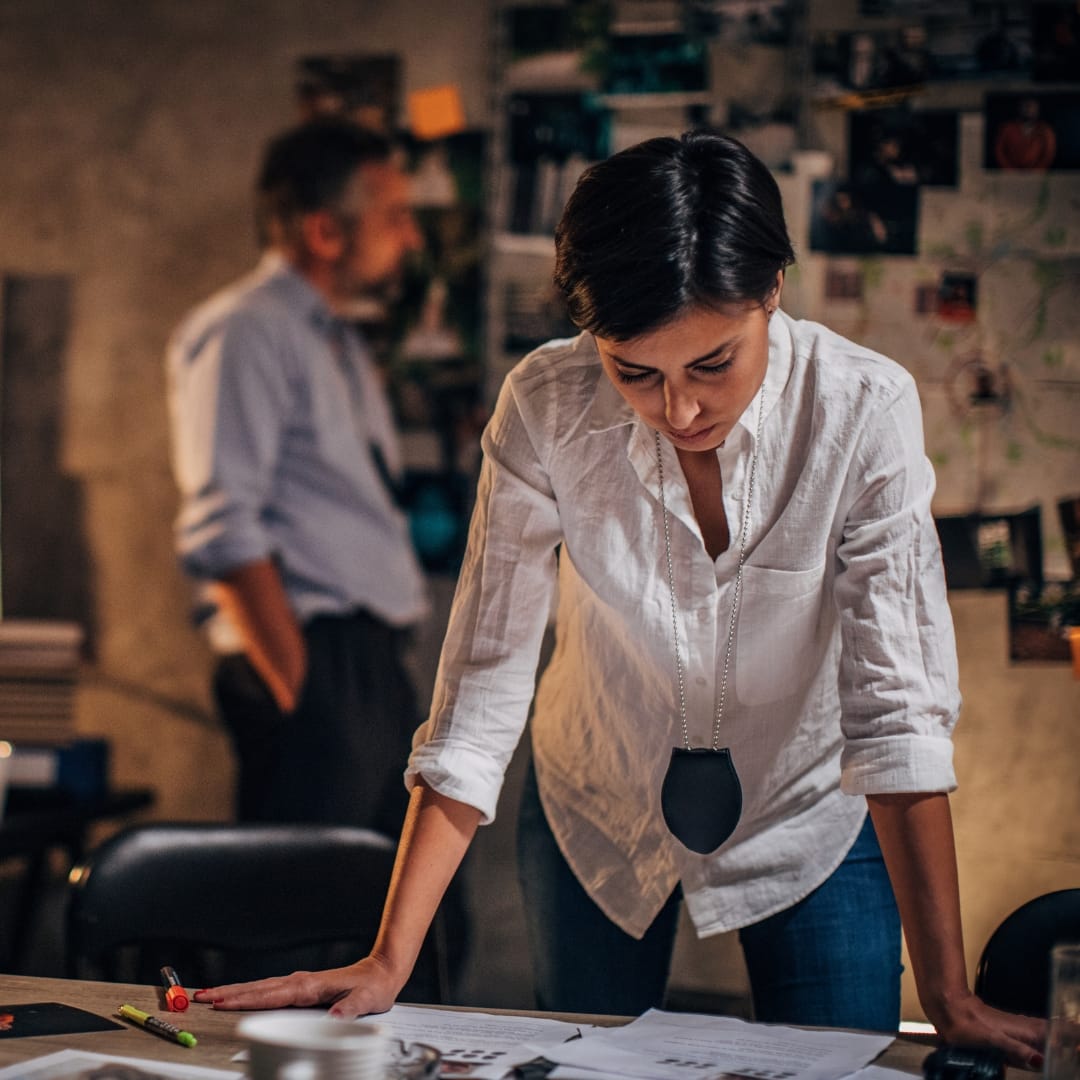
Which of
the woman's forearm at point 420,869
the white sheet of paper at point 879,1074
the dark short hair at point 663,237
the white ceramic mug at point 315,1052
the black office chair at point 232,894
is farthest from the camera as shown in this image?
the black office chair at point 232,894

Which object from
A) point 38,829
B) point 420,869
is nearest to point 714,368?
point 420,869

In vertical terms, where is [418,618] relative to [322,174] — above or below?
below

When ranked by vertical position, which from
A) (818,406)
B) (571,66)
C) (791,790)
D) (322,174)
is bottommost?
(791,790)

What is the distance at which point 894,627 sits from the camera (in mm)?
1330

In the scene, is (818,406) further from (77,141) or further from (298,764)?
(77,141)

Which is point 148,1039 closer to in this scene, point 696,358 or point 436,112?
point 696,358

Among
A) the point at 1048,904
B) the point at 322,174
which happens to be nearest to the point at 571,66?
the point at 322,174

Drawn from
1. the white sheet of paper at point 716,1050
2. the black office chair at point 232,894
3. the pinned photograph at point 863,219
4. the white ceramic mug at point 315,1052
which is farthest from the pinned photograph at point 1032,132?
the white ceramic mug at point 315,1052

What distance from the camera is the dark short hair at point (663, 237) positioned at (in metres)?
1.22

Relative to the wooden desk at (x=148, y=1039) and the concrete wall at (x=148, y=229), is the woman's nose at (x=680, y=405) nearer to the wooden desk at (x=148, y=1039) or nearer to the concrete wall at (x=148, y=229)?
the wooden desk at (x=148, y=1039)

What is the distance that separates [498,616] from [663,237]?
44 centimetres

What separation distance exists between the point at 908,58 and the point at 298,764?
1.89 meters

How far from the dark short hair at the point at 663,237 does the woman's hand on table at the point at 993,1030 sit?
2.16 ft

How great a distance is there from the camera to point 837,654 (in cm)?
153
